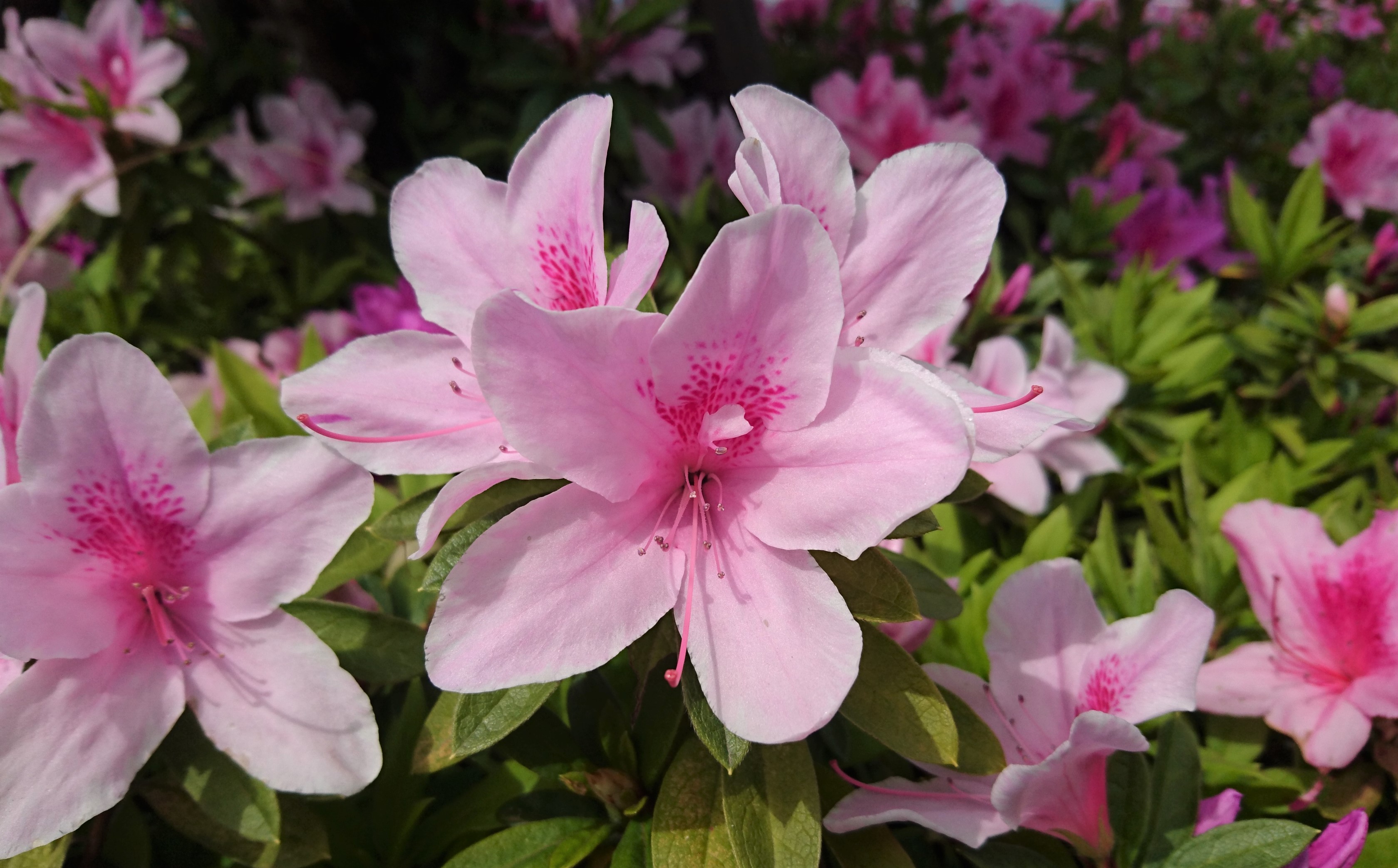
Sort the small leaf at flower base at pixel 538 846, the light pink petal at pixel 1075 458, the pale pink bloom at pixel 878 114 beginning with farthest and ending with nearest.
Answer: the pale pink bloom at pixel 878 114 → the light pink petal at pixel 1075 458 → the small leaf at flower base at pixel 538 846

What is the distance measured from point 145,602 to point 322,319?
3.64ft

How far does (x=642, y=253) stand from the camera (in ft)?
2.13

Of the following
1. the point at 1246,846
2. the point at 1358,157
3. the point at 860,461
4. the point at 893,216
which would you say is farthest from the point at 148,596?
the point at 1358,157

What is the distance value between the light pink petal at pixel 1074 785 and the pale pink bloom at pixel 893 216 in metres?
0.35

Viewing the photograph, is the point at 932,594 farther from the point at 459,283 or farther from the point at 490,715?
the point at 459,283

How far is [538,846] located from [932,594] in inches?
18.5

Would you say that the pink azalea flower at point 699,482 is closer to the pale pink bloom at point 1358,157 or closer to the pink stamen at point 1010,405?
the pink stamen at point 1010,405

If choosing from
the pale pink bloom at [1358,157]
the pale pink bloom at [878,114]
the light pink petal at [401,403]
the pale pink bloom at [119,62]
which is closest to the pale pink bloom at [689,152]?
the pale pink bloom at [878,114]

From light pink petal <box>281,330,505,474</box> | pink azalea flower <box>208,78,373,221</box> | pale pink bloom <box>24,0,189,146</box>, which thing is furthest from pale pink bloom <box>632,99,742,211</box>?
light pink petal <box>281,330,505,474</box>

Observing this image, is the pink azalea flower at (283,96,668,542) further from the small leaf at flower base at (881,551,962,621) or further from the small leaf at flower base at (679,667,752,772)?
the small leaf at flower base at (881,551,962,621)

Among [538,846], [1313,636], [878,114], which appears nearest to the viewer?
[538,846]

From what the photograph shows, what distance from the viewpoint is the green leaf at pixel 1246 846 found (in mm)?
734

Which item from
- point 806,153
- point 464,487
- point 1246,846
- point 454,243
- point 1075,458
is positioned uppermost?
point 806,153

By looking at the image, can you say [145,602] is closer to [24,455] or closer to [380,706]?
[24,455]
